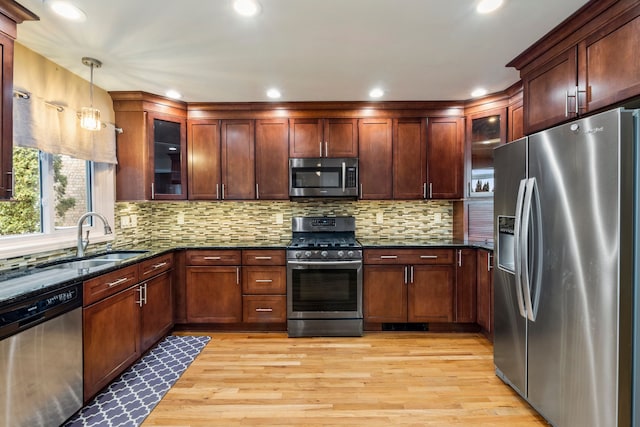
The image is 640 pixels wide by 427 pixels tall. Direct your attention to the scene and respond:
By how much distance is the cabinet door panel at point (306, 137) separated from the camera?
3.55 meters

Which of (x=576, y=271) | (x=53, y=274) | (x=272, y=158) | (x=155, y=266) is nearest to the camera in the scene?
(x=576, y=271)

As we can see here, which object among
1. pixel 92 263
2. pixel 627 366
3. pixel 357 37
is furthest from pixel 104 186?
pixel 627 366

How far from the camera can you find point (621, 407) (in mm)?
1438

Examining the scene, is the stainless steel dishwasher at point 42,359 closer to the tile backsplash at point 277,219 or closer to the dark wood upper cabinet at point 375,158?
the tile backsplash at point 277,219

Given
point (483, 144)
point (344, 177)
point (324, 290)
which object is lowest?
point (324, 290)

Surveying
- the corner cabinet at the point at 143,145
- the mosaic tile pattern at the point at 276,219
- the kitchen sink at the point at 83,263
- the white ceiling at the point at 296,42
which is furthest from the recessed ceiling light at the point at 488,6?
the kitchen sink at the point at 83,263

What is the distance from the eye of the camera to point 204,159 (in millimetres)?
3568

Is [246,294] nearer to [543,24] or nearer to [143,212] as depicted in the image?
[143,212]

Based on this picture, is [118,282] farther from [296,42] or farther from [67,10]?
[296,42]

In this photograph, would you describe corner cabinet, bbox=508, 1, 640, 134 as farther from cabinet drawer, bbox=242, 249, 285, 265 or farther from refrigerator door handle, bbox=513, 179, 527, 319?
cabinet drawer, bbox=242, 249, 285, 265

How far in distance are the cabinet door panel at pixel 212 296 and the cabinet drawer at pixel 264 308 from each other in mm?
76

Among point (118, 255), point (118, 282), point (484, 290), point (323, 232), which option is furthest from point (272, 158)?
point (484, 290)

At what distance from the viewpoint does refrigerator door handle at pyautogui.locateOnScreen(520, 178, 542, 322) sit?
1.87 metres

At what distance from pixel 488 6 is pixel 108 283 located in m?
3.04
